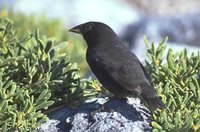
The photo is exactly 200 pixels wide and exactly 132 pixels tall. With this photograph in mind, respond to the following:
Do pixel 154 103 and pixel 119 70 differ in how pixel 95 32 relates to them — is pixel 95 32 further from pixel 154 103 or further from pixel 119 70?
pixel 154 103

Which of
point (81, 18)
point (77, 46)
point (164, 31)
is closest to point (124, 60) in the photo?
point (77, 46)

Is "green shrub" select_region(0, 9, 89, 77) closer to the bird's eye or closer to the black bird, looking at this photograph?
the bird's eye

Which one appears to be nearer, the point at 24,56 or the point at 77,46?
the point at 24,56

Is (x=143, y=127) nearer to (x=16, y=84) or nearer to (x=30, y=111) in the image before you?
(x=30, y=111)

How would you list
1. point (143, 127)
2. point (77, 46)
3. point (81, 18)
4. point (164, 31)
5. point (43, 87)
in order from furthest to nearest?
point (81, 18), point (164, 31), point (77, 46), point (43, 87), point (143, 127)

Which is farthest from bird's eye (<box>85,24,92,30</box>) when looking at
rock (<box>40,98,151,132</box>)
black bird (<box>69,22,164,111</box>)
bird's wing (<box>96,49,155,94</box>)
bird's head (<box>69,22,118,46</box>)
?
rock (<box>40,98,151,132</box>)

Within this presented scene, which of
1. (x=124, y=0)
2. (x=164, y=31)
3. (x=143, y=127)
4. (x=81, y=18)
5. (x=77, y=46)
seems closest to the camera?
(x=143, y=127)
